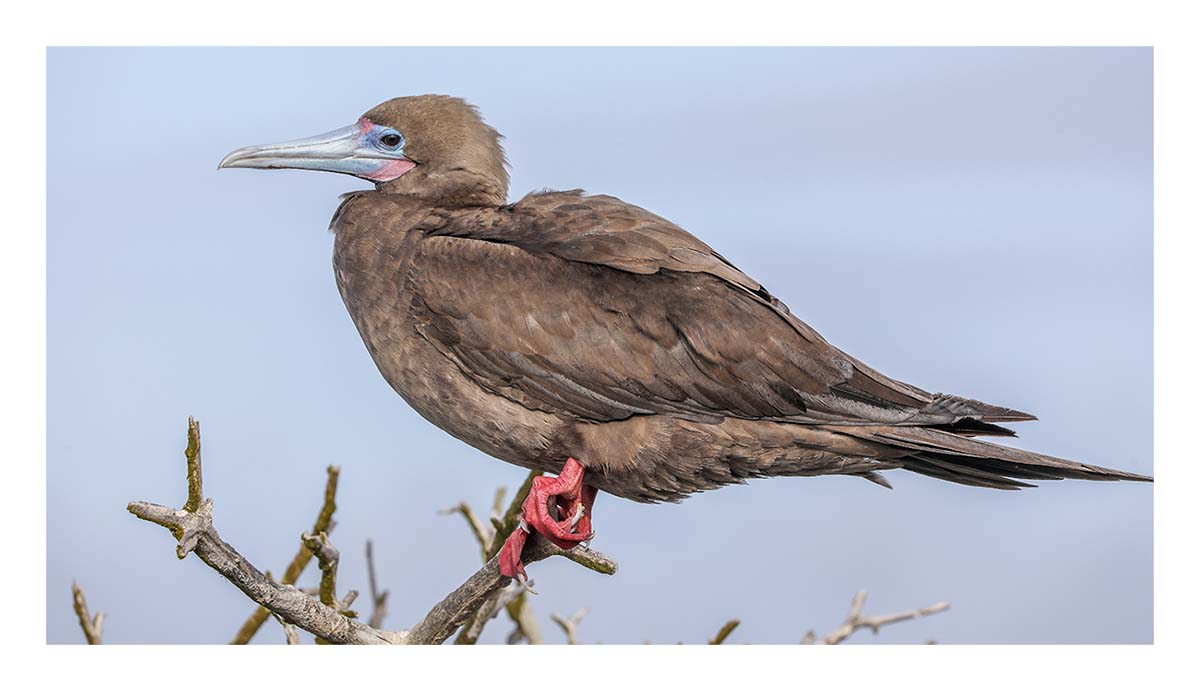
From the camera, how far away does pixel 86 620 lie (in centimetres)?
572

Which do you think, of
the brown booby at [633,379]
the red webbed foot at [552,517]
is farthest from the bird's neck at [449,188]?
the red webbed foot at [552,517]

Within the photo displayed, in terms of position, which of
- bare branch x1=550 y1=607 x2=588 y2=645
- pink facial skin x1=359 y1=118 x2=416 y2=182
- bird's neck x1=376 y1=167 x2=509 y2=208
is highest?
pink facial skin x1=359 y1=118 x2=416 y2=182

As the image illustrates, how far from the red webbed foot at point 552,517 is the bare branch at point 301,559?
1.05 m

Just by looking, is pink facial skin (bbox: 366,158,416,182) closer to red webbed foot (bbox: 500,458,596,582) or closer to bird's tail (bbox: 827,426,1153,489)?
red webbed foot (bbox: 500,458,596,582)

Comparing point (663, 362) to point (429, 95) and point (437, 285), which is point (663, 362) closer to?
point (437, 285)

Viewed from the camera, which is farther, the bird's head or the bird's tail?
the bird's head

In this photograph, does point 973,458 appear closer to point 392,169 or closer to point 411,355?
point 411,355

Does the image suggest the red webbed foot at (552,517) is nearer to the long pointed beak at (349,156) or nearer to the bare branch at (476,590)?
the bare branch at (476,590)

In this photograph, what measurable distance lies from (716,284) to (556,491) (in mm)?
935

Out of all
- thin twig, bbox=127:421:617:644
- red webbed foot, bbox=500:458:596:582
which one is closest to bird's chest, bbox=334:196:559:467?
red webbed foot, bbox=500:458:596:582

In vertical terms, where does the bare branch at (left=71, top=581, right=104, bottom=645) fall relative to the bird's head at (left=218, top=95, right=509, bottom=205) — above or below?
below

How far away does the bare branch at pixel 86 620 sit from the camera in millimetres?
5703

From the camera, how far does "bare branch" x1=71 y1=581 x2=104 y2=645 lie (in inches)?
225

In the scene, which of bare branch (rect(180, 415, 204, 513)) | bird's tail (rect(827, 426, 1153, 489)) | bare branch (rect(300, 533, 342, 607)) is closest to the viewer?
bare branch (rect(180, 415, 204, 513))
